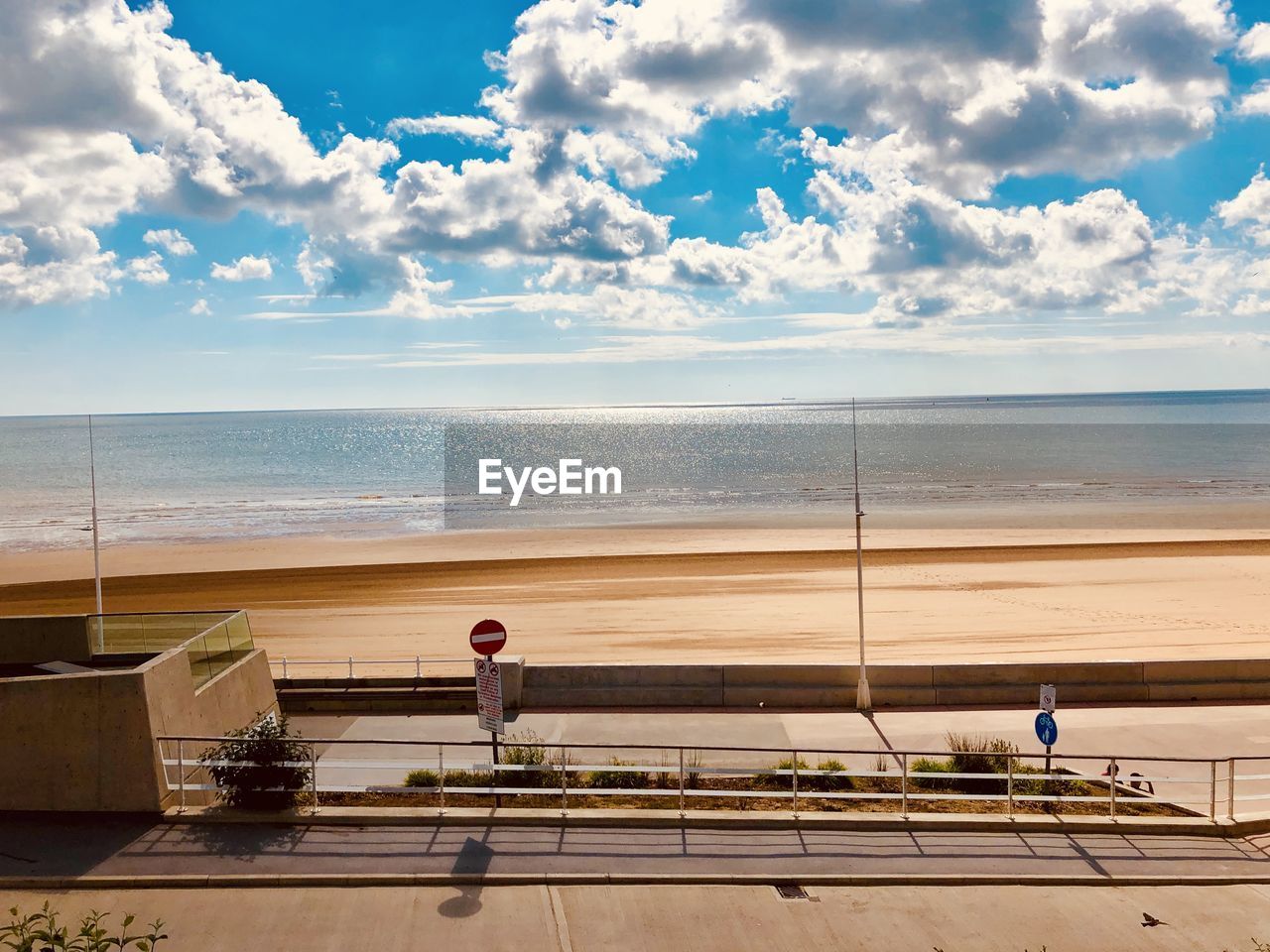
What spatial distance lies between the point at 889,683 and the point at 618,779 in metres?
7.06

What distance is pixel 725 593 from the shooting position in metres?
31.4

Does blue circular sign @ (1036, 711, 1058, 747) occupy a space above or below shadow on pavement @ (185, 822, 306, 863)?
above

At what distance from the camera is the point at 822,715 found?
16469 millimetres

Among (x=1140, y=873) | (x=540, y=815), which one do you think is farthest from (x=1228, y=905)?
(x=540, y=815)

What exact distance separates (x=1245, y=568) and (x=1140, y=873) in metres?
30.5

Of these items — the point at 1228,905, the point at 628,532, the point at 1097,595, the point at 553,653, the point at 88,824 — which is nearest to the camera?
Result: the point at 1228,905

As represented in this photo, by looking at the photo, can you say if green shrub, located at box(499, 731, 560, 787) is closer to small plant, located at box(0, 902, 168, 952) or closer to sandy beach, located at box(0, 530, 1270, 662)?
small plant, located at box(0, 902, 168, 952)

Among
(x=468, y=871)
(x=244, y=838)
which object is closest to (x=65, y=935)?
(x=244, y=838)

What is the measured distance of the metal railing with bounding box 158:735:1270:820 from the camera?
10953mm

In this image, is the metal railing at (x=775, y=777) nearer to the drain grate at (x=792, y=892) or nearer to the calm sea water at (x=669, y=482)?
the drain grate at (x=792, y=892)

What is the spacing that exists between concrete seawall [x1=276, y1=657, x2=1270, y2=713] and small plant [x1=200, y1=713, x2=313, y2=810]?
19.3 ft

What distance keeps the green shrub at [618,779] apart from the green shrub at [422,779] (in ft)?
6.40

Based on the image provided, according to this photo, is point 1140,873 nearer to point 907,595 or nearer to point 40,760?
point 40,760

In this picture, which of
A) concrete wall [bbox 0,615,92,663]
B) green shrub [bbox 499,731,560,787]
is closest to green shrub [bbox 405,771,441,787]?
green shrub [bbox 499,731,560,787]
